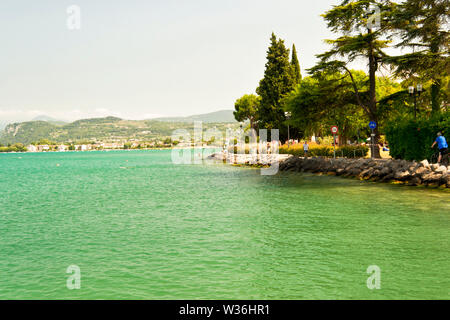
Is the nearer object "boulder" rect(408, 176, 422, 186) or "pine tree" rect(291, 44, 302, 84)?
"boulder" rect(408, 176, 422, 186)

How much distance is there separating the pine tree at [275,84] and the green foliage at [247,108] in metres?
32.5

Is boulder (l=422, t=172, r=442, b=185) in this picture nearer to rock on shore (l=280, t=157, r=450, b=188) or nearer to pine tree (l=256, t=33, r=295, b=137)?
rock on shore (l=280, t=157, r=450, b=188)

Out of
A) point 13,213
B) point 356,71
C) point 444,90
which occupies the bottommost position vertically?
point 13,213

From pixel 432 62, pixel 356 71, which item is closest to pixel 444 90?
pixel 432 62

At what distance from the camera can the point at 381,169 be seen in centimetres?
2523

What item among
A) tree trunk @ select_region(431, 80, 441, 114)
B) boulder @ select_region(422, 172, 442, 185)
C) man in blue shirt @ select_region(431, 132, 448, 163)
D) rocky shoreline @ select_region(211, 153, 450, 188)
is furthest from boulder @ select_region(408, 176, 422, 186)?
tree trunk @ select_region(431, 80, 441, 114)

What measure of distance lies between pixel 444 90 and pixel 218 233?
26.0 meters

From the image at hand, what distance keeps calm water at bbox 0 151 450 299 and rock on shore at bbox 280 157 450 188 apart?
2.39m

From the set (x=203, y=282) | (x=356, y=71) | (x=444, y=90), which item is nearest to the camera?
(x=203, y=282)

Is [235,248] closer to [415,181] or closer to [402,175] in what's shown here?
[415,181]

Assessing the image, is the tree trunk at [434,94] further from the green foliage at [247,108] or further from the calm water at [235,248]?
the green foliage at [247,108]

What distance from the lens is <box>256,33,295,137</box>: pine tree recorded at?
5872cm
